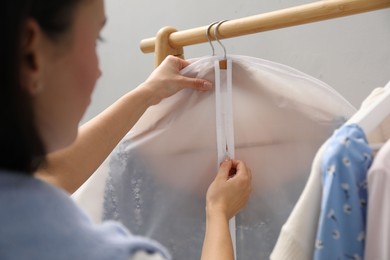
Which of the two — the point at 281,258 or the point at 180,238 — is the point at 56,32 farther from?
the point at 180,238

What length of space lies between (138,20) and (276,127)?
670 mm

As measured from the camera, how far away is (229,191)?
704 millimetres

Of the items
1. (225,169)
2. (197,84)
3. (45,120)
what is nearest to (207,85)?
(197,84)

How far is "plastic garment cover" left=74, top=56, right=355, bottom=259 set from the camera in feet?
2.36

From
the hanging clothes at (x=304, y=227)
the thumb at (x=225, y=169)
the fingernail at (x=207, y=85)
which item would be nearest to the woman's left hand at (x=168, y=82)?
the fingernail at (x=207, y=85)

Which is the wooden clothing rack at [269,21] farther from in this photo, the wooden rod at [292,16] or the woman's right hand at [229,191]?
the woman's right hand at [229,191]

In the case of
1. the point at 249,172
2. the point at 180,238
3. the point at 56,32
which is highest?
the point at 56,32

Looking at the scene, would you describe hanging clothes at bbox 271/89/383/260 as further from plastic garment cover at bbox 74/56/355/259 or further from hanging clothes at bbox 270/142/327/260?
plastic garment cover at bbox 74/56/355/259

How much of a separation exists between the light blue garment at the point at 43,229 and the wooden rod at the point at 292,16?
39cm

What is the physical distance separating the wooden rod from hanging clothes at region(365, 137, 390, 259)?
0.24 meters

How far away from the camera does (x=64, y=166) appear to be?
0.66m

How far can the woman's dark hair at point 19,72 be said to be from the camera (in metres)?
0.31

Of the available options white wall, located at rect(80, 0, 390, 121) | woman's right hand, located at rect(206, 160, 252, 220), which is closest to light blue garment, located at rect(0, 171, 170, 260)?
woman's right hand, located at rect(206, 160, 252, 220)

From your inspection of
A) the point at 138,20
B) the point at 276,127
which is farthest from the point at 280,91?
the point at 138,20
